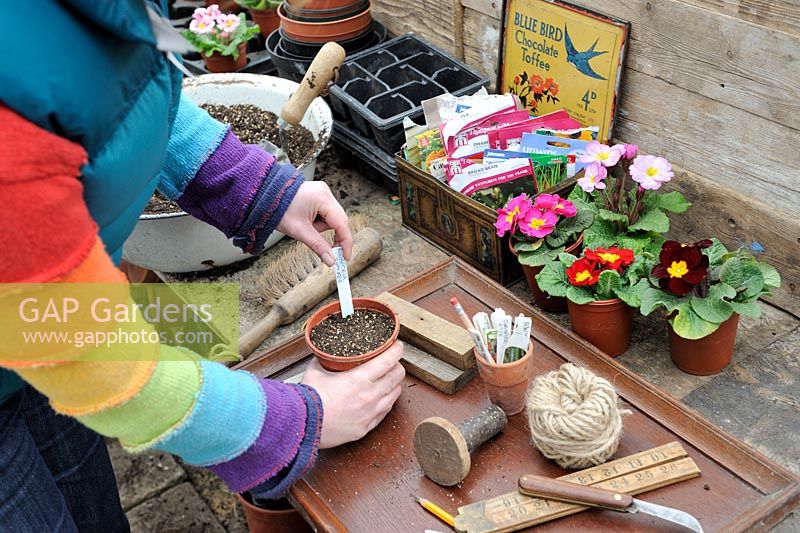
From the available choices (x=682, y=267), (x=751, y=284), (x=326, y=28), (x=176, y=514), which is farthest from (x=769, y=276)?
(x=176, y=514)

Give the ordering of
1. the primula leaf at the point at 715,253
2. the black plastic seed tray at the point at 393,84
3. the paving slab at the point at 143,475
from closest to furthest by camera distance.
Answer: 1. the primula leaf at the point at 715,253
2. the black plastic seed tray at the point at 393,84
3. the paving slab at the point at 143,475

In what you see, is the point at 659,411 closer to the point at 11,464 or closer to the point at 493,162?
the point at 493,162

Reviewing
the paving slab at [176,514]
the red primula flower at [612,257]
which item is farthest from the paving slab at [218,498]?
the red primula flower at [612,257]

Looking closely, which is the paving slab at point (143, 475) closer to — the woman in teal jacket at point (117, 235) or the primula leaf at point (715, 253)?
the woman in teal jacket at point (117, 235)

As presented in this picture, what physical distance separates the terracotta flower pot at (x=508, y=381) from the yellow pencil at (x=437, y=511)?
0.80 ft

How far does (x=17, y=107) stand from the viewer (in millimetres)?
787

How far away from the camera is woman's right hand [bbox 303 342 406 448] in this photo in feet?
4.50

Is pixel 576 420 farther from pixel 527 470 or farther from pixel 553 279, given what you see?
Answer: pixel 553 279

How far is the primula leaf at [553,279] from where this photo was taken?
69.4 inches

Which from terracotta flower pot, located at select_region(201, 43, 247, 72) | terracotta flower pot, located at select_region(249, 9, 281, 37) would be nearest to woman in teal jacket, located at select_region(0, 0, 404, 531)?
terracotta flower pot, located at select_region(201, 43, 247, 72)

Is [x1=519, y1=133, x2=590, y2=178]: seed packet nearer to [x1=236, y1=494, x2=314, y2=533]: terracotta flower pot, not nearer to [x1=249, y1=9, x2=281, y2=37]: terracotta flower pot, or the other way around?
[x1=236, y1=494, x2=314, y2=533]: terracotta flower pot

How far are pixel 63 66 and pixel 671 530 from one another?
42.1 inches

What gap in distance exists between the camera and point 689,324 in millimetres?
1630

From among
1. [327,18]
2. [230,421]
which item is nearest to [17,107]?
[230,421]
